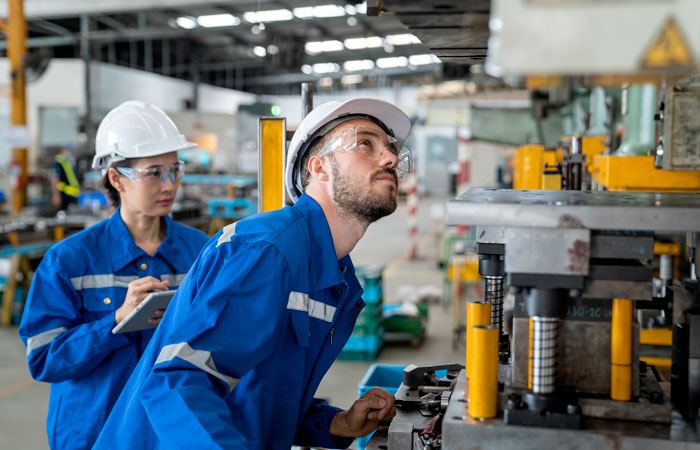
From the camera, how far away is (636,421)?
1104 millimetres

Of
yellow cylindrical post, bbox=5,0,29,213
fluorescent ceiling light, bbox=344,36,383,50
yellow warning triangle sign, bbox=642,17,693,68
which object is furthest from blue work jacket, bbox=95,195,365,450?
fluorescent ceiling light, bbox=344,36,383,50

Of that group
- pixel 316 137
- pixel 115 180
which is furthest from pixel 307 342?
pixel 115 180

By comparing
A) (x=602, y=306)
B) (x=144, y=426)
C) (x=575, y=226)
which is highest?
(x=575, y=226)

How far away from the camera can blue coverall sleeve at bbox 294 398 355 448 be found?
1716mm

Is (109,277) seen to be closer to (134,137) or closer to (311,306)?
(134,137)

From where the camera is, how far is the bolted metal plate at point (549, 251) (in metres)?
1.02

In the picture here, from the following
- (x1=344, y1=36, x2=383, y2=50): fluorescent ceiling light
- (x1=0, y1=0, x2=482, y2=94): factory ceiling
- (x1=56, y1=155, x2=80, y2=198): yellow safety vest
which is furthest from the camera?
(x1=344, y1=36, x2=383, y2=50): fluorescent ceiling light

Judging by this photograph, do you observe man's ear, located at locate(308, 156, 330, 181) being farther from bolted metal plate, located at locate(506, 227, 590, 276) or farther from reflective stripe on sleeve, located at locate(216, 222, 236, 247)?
bolted metal plate, located at locate(506, 227, 590, 276)

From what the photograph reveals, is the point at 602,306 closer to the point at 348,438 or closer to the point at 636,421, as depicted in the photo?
the point at 636,421

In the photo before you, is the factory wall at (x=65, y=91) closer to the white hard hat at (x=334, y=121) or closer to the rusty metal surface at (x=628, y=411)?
the white hard hat at (x=334, y=121)

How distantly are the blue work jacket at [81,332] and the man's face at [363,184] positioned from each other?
2.95 ft

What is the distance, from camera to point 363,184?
155 centimetres

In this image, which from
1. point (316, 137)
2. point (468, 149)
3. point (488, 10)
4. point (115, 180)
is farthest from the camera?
point (468, 149)

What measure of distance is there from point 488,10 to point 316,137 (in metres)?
0.73
